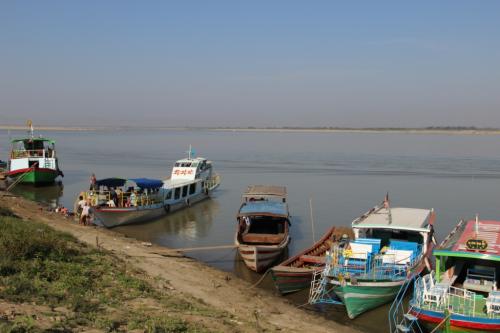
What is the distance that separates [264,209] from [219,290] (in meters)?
8.48

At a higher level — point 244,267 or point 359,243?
point 359,243

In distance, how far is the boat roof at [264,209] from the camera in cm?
2264

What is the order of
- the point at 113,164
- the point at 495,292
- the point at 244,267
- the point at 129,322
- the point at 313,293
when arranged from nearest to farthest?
the point at 129,322 < the point at 495,292 < the point at 313,293 < the point at 244,267 < the point at 113,164

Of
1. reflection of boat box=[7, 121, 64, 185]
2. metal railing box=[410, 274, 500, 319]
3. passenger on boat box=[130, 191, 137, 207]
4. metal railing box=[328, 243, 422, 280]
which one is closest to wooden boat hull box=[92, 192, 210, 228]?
passenger on boat box=[130, 191, 137, 207]

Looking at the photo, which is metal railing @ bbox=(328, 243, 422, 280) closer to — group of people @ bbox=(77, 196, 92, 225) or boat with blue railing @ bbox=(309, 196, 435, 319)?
boat with blue railing @ bbox=(309, 196, 435, 319)

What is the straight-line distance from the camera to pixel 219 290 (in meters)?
15.3

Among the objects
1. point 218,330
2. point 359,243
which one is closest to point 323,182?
point 359,243

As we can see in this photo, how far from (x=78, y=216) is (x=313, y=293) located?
1608 centimetres

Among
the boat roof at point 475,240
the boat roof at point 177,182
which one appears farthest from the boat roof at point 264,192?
the boat roof at point 475,240

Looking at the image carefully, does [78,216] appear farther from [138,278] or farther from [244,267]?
[138,278]

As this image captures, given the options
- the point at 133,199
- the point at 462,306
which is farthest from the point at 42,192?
the point at 462,306

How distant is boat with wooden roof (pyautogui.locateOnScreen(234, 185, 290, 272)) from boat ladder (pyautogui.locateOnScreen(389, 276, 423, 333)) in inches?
211

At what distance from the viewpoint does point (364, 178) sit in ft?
169

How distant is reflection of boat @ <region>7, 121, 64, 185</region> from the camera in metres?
41.9
